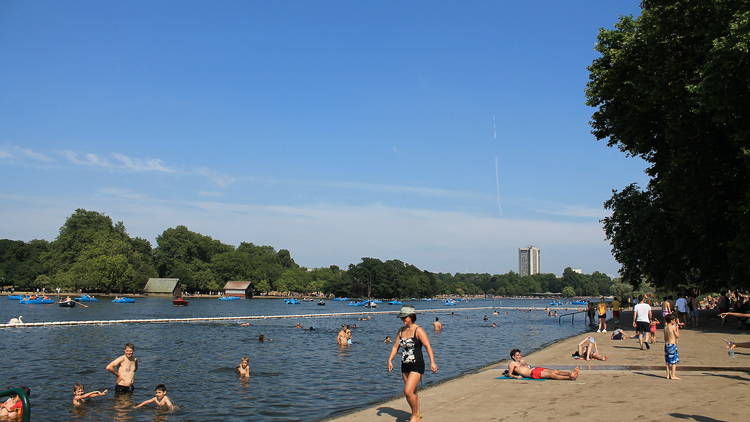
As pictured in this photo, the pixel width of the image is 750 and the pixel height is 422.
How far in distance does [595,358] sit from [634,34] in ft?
63.8

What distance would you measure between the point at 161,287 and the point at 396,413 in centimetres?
15452

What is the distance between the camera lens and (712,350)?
21281mm

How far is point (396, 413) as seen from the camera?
41.5 feet

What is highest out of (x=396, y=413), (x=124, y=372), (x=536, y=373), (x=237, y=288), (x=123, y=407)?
(x=237, y=288)

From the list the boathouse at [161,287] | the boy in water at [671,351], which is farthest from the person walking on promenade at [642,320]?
the boathouse at [161,287]

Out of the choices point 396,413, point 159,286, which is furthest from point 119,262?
point 396,413

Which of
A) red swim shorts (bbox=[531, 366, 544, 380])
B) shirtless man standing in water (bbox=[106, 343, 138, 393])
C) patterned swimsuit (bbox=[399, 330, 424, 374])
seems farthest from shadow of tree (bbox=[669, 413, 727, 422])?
shirtless man standing in water (bbox=[106, 343, 138, 393])

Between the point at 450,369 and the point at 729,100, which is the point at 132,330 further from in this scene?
the point at 729,100

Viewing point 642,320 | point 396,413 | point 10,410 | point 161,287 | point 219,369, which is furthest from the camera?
point 161,287

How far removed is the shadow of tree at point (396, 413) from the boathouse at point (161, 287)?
150 meters

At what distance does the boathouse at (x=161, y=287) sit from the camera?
154000 mm

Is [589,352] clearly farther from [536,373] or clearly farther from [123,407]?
[123,407]

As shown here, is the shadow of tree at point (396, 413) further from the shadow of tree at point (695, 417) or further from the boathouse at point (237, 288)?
the boathouse at point (237, 288)

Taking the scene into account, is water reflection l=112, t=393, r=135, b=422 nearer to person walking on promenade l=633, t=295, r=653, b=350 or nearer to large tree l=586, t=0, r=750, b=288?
person walking on promenade l=633, t=295, r=653, b=350
